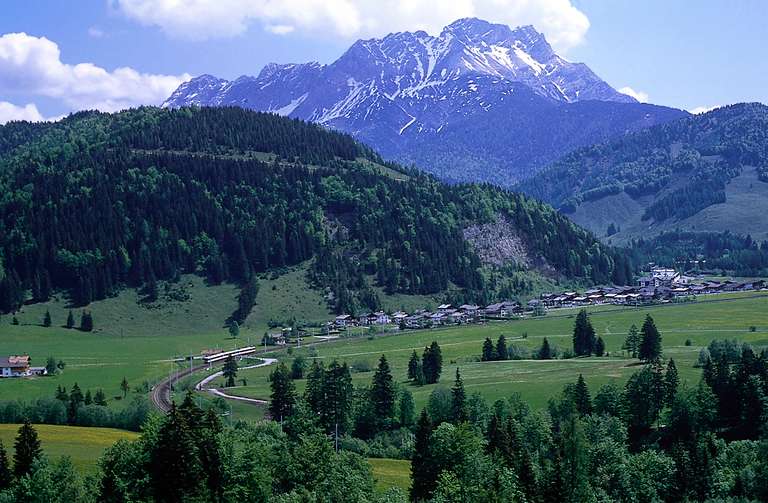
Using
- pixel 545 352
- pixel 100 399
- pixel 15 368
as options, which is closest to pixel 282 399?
pixel 100 399

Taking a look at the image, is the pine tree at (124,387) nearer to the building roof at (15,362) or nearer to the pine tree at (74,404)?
the pine tree at (74,404)

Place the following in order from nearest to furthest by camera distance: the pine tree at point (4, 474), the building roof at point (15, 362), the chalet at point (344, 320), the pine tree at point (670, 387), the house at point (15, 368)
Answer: the pine tree at point (4, 474), the pine tree at point (670, 387), the house at point (15, 368), the building roof at point (15, 362), the chalet at point (344, 320)

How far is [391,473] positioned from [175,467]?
25.1 m

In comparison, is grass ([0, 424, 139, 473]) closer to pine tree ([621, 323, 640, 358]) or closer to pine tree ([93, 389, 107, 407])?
pine tree ([93, 389, 107, 407])

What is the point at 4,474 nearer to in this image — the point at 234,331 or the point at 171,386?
the point at 171,386

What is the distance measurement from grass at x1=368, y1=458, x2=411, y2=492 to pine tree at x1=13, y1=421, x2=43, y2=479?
23911 millimetres

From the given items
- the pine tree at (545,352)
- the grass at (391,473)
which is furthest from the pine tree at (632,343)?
the grass at (391,473)

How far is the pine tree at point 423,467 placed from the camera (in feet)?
183

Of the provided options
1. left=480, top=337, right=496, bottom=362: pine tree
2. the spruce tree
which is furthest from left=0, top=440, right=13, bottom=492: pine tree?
the spruce tree

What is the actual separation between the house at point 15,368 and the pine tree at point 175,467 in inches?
3358

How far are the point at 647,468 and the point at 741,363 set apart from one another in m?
24.4

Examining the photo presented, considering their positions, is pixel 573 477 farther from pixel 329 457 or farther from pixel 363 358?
pixel 363 358

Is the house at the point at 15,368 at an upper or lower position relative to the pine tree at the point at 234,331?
lower

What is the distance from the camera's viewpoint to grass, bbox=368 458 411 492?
6406 cm
